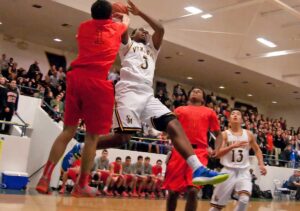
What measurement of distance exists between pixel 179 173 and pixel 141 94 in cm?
150

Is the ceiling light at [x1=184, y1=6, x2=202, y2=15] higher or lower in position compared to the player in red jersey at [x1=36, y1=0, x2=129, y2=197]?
higher

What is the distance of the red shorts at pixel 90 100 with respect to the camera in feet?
11.9

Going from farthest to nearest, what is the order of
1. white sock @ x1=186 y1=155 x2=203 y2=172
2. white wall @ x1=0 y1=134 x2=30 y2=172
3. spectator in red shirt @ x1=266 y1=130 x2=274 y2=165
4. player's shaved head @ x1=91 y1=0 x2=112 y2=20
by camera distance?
spectator in red shirt @ x1=266 y1=130 x2=274 y2=165
white wall @ x1=0 y1=134 x2=30 y2=172
player's shaved head @ x1=91 y1=0 x2=112 y2=20
white sock @ x1=186 y1=155 x2=203 y2=172

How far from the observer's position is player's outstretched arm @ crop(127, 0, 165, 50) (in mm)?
4008

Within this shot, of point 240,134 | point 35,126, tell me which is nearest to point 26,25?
point 35,126

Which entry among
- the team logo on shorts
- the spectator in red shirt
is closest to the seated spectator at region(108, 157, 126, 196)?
the team logo on shorts

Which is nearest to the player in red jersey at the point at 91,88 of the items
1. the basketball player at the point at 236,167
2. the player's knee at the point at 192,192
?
the player's knee at the point at 192,192

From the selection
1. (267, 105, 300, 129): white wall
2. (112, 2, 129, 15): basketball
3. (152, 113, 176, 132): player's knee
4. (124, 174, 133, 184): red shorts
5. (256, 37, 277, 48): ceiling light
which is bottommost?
(124, 174, 133, 184): red shorts

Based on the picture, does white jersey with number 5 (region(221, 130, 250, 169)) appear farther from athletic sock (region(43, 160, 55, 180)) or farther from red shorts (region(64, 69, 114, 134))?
athletic sock (region(43, 160, 55, 180))

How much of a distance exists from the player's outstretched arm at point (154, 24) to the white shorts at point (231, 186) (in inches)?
89.5

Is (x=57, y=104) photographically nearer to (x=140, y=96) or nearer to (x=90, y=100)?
(x=140, y=96)

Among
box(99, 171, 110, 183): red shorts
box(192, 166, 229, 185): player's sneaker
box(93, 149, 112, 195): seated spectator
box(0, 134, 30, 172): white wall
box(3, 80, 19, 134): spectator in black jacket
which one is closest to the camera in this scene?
box(192, 166, 229, 185): player's sneaker

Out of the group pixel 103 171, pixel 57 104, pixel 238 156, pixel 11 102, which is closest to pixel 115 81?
pixel 103 171

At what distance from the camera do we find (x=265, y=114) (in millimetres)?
28797
